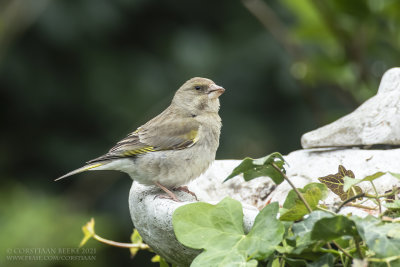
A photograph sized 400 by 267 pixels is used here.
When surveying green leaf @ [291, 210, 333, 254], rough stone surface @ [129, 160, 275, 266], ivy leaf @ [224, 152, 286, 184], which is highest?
ivy leaf @ [224, 152, 286, 184]

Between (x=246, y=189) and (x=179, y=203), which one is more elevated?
(x=179, y=203)

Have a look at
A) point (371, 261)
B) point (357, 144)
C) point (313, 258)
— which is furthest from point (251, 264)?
point (357, 144)

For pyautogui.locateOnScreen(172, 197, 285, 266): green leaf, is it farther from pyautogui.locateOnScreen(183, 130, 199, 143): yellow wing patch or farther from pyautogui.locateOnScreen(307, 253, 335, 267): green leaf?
pyautogui.locateOnScreen(183, 130, 199, 143): yellow wing patch

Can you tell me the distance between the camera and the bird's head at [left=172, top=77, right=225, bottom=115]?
4.04 m

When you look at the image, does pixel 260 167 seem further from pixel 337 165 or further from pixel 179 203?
pixel 337 165

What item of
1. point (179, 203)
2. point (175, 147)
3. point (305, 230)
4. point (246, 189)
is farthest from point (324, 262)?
point (175, 147)

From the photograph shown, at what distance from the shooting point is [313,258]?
180cm

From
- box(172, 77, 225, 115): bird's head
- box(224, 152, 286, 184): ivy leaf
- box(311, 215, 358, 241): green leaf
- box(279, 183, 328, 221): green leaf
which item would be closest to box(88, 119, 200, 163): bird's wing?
box(172, 77, 225, 115): bird's head

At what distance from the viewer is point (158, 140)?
3707mm

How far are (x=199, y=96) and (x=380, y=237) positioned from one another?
2577mm

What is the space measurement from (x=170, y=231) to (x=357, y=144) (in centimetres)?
113

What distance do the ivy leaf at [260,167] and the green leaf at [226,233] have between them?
0.10m

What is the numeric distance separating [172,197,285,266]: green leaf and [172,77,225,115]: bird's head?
2.11 m

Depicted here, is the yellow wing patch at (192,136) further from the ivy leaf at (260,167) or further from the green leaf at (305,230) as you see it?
the green leaf at (305,230)
